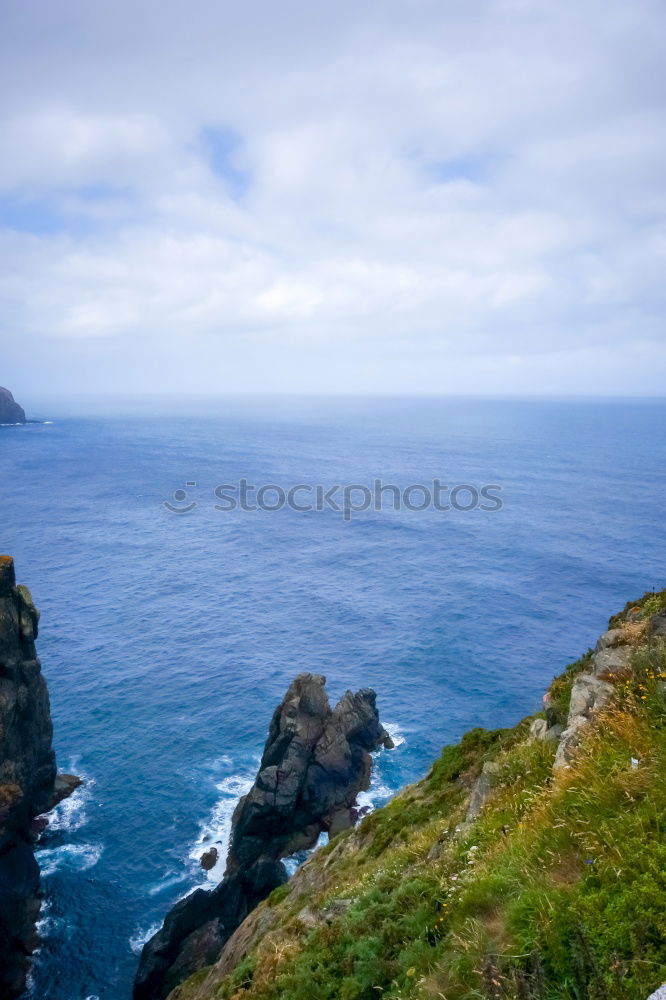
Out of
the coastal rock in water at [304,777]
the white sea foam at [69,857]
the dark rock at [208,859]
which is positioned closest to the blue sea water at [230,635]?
the white sea foam at [69,857]

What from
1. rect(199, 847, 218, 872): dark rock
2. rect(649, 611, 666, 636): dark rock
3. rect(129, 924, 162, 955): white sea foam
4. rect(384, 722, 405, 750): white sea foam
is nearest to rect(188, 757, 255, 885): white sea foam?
rect(199, 847, 218, 872): dark rock

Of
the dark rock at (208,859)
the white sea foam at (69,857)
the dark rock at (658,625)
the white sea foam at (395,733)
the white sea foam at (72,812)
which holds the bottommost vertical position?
the white sea foam at (69,857)

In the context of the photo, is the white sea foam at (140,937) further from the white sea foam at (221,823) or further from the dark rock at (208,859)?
the dark rock at (208,859)

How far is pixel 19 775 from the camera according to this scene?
38938mm

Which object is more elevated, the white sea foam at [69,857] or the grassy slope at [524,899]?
the grassy slope at [524,899]

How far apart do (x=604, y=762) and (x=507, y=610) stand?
65.0 m

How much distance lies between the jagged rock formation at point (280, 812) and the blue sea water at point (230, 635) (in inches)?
95.5

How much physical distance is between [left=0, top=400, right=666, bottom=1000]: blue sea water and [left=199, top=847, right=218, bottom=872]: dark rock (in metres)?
0.63

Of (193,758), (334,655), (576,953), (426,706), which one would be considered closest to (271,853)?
(193,758)

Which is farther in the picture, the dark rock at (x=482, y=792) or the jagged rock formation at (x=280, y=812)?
the jagged rock formation at (x=280, y=812)

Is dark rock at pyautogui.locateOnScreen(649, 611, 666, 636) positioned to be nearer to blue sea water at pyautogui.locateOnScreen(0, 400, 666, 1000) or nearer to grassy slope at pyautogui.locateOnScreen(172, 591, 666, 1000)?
grassy slope at pyautogui.locateOnScreen(172, 591, 666, 1000)

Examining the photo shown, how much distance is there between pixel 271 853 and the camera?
129 feet

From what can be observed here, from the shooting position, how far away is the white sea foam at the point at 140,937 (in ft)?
113

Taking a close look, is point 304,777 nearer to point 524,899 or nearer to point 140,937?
point 140,937
